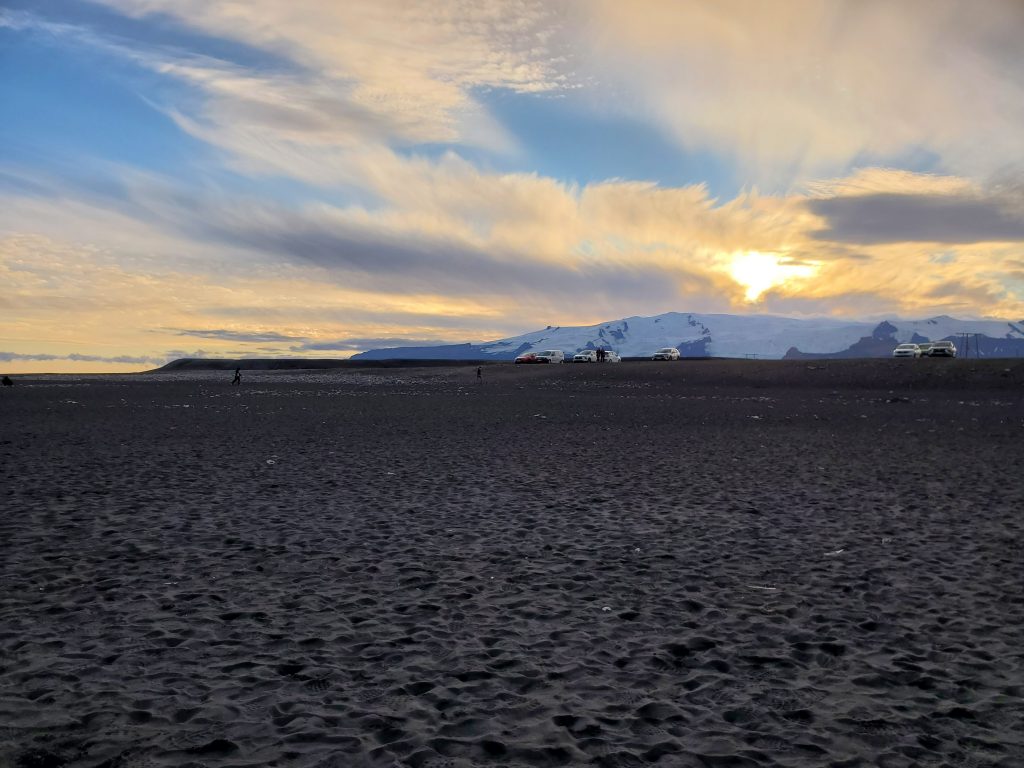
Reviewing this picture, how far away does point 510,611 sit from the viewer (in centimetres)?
887

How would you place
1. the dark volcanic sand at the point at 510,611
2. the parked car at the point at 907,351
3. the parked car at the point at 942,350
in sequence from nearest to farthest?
the dark volcanic sand at the point at 510,611, the parked car at the point at 942,350, the parked car at the point at 907,351

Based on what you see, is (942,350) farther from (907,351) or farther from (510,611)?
(510,611)

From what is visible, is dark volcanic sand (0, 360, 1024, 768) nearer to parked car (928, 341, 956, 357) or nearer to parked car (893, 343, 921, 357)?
parked car (928, 341, 956, 357)

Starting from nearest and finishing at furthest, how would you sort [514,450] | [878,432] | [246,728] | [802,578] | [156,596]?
1. [246,728]
2. [156,596]
3. [802,578]
4. [514,450]
5. [878,432]

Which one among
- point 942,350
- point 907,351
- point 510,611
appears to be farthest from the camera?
point 907,351

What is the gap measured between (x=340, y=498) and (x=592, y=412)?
25.5 meters

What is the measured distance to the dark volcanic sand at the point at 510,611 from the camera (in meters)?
5.89

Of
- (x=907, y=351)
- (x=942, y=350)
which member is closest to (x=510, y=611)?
(x=942, y=350)

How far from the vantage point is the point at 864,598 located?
940cm

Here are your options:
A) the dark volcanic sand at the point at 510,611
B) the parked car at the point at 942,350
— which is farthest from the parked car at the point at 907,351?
the dark volcanic sand at the point at 510,611

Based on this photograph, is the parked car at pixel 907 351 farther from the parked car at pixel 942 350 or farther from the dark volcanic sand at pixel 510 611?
the dark volcanic sand at pixel 510 611

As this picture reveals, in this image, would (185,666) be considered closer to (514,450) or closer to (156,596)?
(156,596)

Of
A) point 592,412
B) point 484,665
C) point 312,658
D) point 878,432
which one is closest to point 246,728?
point 312,658

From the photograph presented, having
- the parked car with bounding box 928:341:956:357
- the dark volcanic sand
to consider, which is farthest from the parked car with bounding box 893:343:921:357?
the dark volcanic sand
